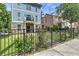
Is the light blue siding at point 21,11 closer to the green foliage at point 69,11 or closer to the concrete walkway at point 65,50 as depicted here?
the green foliage at point 69,11

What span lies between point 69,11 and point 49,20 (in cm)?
30

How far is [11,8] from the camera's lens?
110 inches

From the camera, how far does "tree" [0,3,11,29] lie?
2.79m

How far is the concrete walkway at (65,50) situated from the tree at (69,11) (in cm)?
31

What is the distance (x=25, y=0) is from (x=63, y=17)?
562 millimetres

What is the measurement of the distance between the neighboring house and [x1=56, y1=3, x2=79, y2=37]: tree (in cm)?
9

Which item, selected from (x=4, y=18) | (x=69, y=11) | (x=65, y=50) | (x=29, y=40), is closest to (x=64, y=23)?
(x=69, y=11)

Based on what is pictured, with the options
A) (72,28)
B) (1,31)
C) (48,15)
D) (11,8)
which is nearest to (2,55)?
(1,31)

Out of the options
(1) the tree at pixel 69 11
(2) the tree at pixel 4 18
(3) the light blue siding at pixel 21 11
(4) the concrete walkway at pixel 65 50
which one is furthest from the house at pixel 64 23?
(2) the tree at pixel 4 18

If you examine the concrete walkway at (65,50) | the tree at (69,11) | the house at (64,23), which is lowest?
the concrete walkway at (65,50)

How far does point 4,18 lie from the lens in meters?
2.79

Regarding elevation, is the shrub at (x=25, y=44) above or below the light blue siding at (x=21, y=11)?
below

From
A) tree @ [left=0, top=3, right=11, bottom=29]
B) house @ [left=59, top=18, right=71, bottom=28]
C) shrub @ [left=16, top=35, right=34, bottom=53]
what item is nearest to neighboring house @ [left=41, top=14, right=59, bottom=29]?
house @ [left=59, top=18, right=71, bottom=28]

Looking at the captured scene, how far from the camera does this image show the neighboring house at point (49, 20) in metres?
2.85
